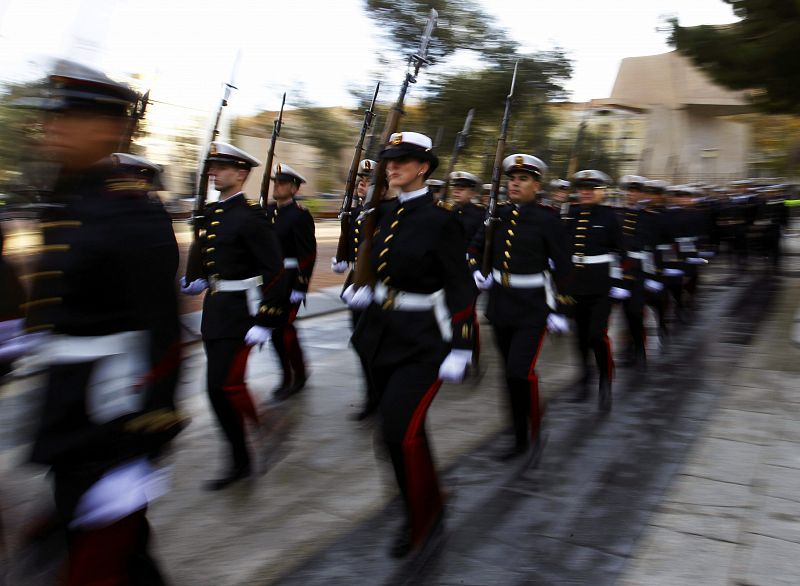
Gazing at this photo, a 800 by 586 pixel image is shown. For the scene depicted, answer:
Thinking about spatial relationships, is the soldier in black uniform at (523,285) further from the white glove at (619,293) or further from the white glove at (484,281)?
the white glove at (619,293)

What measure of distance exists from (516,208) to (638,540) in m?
2.32

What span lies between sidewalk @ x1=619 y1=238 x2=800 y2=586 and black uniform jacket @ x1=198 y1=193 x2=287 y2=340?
7.35ft

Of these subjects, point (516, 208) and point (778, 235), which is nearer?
point (516, 208)

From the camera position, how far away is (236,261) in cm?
417

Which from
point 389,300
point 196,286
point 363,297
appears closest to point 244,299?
point 196,286

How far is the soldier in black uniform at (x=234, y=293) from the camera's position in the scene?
407cm

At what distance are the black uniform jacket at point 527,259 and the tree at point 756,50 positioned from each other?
4.72m

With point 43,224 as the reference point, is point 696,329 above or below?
below

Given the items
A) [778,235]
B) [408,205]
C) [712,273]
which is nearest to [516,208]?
[408,205]

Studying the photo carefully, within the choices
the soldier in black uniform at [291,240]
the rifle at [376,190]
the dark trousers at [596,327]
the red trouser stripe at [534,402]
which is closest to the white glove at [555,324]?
the red trouser stripe at [534,402]

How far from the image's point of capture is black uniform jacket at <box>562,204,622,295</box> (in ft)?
19.4

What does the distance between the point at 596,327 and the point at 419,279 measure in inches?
112

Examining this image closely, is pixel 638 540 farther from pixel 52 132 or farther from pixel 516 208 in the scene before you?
pixel 52 132

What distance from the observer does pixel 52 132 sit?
207 cm
